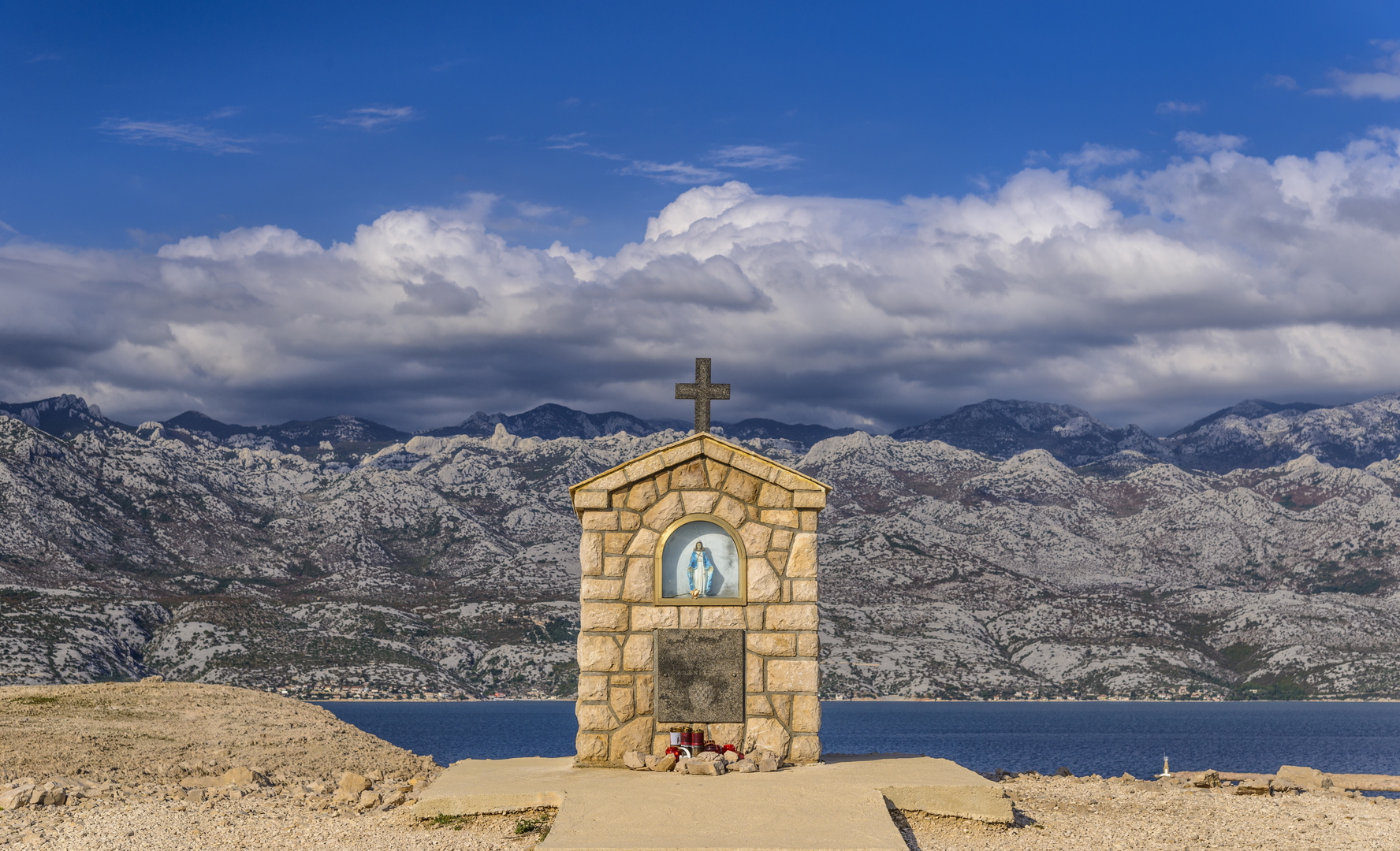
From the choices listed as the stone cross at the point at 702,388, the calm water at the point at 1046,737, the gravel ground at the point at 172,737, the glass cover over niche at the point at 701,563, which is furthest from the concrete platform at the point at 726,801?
the calm water at the point at 1046,737

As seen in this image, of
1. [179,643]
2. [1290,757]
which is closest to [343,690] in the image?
[179,643]

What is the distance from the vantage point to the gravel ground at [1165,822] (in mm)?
14516

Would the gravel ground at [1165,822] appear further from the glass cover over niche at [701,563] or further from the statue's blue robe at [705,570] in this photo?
the statue's blue robe at [705,570]

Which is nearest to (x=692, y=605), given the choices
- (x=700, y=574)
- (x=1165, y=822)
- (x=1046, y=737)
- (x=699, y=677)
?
(x=700, y=574)

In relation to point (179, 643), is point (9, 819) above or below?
above

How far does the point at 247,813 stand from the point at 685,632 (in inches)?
250

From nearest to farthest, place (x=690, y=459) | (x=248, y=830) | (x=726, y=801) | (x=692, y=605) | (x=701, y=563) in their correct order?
(x=726, y=801) → (x=248, y=830) → (x=692, y=605) → (x=701, y=563) → (x=690, y=459)

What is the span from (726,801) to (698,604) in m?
3.54

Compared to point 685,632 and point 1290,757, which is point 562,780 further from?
point 1290,757

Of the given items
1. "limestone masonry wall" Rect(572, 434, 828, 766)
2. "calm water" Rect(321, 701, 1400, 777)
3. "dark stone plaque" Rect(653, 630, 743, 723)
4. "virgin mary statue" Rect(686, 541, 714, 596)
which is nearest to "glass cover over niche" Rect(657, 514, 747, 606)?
"virgin mary statue" Rect(686, 541, 714, 596)

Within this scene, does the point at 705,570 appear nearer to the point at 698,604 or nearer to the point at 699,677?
the point at 698,604

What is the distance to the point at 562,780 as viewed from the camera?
15742 millimetres

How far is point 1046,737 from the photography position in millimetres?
137500

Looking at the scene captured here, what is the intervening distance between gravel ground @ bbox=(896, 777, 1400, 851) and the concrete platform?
49 cm
